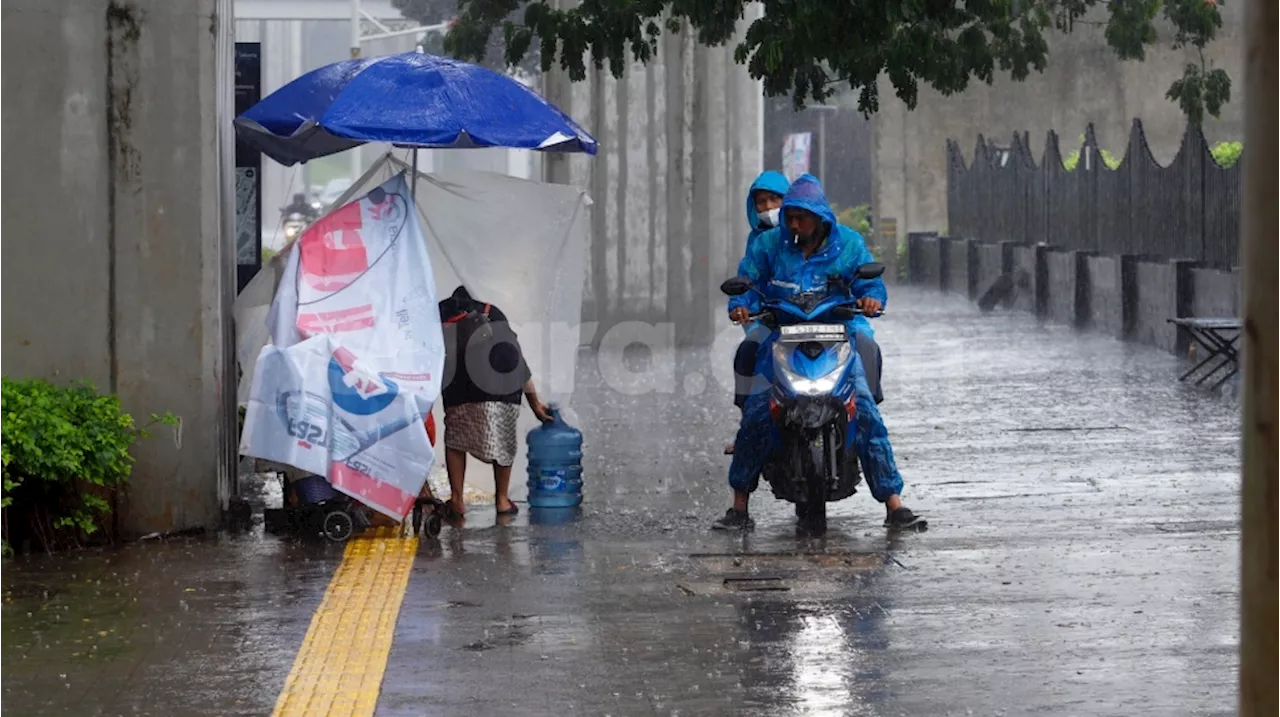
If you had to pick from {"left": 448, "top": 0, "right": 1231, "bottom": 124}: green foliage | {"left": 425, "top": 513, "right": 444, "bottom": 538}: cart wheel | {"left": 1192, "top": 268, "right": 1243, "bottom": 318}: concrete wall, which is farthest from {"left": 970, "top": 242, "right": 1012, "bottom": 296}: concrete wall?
{"left": 425, "top": 513, "right": 444, "bottom": 538}: cart wheel

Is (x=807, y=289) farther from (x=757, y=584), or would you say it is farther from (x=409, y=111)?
(x=409, y=111)

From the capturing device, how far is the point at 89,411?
29.2 feet

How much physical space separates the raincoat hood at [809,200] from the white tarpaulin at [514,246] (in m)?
1.74

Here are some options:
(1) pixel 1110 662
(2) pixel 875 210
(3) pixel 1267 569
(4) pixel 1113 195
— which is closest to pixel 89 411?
(1) pixel 1110 662

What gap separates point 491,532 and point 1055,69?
33.1 meters

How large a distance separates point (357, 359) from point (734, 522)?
1903mm

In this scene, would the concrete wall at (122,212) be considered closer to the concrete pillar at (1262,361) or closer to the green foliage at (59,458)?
the green foliage at (59,458)

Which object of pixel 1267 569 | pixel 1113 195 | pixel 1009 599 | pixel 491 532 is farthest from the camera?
pixel 1113 195

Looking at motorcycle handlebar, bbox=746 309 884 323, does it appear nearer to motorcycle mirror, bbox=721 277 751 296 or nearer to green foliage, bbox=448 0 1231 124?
motorcycle mirror, bbox=721 277 751 296

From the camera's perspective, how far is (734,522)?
9.68 m

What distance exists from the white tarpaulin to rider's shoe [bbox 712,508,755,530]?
1549mm

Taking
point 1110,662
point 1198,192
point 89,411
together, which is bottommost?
point 1110,662

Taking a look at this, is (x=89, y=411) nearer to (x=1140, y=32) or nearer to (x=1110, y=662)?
(x=1110, y=662)

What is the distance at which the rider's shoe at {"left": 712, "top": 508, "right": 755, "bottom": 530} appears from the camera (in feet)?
31.6
